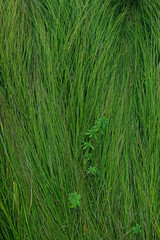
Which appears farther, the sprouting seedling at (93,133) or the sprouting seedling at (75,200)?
the sprouting seedling at (93,133)

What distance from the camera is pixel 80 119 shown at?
172cm

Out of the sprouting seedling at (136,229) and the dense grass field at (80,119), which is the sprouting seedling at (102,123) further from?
the sprouting seedling at (136,229)

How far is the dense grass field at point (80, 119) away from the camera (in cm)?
155

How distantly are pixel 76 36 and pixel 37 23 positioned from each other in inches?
12.2

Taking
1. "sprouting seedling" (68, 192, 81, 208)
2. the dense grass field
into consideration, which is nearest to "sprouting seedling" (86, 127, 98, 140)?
the dense grass field

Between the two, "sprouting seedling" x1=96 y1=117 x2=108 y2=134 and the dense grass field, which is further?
"sprouting seedling" x1=96 y1=117 x2=108 y2=134

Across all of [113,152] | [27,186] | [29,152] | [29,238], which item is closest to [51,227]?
[29,238]

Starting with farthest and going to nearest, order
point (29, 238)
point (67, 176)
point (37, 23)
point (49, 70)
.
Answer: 1. point (37, 23)
2. point (49, 70)
3. point (67, 176)
4. point (29, 238)

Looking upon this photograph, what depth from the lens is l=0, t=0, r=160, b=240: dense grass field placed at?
155 centimetres

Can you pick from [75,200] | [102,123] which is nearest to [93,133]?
[102,123]

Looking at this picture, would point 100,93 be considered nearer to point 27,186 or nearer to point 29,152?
point 29,152

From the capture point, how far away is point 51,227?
4.93ft

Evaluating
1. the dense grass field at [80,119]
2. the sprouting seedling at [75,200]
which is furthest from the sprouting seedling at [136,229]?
the sprouting seedling at [75,200]

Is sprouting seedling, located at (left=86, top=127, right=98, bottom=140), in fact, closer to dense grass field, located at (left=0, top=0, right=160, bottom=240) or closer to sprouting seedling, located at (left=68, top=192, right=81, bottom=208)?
dense grass field, located at (left=0, top=0, right=160, bottom=240)
